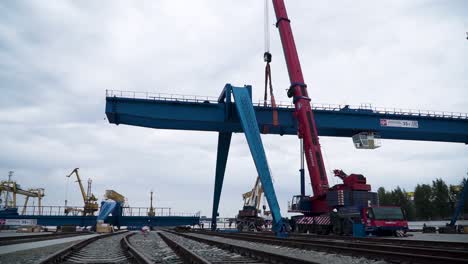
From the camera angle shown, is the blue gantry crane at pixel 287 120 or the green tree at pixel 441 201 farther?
the green tree at pixel 441 201

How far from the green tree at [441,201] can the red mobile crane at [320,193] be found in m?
53.4

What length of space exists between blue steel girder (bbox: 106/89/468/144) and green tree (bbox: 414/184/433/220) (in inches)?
1758

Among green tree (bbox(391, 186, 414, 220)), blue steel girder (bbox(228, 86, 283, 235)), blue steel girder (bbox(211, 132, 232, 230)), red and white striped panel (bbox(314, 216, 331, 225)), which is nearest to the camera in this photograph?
blue steel girder (bbox(228, 86, 283, 235))

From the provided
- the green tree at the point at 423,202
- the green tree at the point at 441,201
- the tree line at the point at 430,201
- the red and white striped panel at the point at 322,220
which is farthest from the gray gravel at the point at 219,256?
the green tree at the point at 423,202

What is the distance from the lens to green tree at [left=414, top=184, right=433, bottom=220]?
239 feet

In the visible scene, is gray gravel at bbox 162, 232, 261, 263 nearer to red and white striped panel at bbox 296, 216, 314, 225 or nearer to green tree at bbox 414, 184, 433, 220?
red and white striped panel at bbox 296, 216, 314, 225

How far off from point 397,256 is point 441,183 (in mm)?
73378

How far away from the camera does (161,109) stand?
2784 centimetres

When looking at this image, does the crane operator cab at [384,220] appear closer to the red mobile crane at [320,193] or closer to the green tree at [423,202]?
the red mobile crane at [320,193]

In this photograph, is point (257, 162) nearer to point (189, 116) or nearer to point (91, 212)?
point (189, 116)

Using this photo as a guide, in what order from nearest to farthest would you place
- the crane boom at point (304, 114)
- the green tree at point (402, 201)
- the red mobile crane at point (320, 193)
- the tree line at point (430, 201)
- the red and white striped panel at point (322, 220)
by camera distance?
the red mobile crane at point (320, 193), the red and white striped panel at point (322, 220), the crane boom at point (304, 114), the tree line at point (430, 201), the green tree at point (402, 201)

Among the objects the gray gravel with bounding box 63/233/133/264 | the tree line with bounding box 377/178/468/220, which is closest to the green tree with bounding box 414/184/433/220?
the tree line with bounding box 377/178/468/220

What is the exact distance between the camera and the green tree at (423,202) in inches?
2869

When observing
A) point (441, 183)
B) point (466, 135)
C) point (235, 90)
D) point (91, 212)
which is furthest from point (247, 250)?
point (441, 183)
